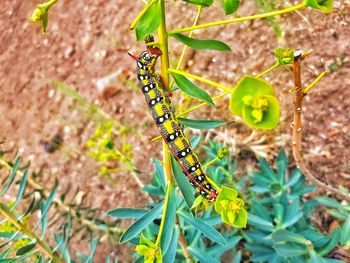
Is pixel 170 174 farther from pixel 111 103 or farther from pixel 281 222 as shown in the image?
pixel 111 103

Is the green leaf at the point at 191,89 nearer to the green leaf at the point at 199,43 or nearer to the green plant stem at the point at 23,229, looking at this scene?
the green leaf at the point at 199,43

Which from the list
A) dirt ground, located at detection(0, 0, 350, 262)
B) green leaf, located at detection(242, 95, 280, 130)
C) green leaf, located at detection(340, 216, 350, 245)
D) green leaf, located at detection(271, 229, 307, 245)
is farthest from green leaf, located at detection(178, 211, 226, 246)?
dirt ground, located at detection(0, 0, 350, 262)

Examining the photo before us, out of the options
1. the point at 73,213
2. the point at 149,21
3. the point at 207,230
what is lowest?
the point at 207,230

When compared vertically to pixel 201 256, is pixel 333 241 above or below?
below

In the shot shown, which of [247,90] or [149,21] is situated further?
[149,21]

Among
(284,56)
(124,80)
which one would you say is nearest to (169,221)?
(284,56)

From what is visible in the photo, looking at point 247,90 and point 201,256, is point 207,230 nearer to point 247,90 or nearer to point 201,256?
point 201,256

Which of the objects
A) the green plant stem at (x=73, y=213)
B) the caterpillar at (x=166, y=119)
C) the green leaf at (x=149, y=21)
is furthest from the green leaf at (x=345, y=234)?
the green leaf at (x=149, y=21)
